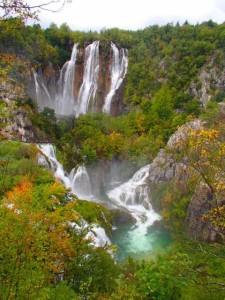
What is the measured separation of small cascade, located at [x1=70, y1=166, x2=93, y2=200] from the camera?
25.4 meters

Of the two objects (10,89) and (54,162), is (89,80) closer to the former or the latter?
(54,162)

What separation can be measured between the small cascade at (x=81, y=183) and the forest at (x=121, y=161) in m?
0.87

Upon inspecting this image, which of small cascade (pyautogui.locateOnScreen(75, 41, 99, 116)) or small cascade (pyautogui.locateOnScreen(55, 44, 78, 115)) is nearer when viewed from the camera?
small cascade (pyautogui.locateOnScreen(75, 41, 99, 116))

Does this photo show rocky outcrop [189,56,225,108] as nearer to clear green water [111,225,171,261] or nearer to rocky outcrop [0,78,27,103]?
rocky outcrop [0,78,27,103]

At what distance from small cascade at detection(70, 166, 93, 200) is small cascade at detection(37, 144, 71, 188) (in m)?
1.02

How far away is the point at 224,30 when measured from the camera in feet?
123

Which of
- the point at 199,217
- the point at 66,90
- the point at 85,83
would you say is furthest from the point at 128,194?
the point at 66,90

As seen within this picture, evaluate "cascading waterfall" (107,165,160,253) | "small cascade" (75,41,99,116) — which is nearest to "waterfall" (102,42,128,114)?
"small cascade" (75,41,99,116)

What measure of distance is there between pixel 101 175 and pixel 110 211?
6712 millimetres

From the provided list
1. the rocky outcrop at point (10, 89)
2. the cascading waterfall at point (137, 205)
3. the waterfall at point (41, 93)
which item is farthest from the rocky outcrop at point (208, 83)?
the rocky outcrop at point (10, 89)

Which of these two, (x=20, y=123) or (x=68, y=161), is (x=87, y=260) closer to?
(x=68, y=161)

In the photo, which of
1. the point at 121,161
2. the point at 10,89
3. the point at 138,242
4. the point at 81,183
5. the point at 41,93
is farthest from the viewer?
the point at 41,93

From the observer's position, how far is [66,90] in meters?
41.3

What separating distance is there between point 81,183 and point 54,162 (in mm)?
3182
